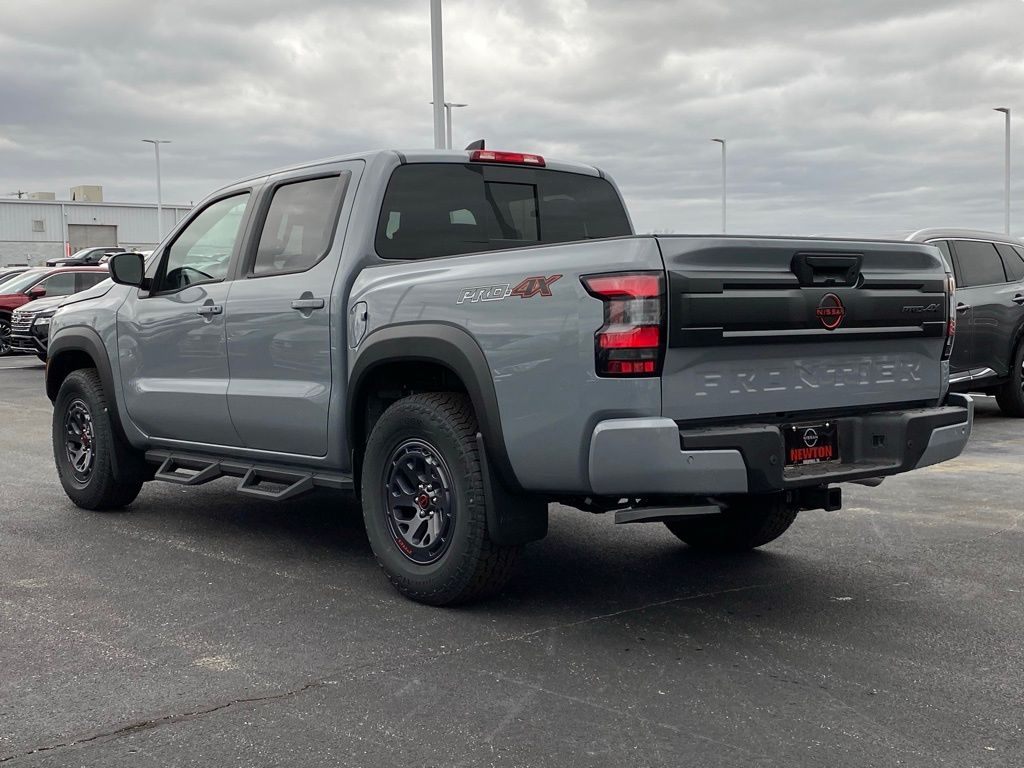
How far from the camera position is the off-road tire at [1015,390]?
12.0 metres

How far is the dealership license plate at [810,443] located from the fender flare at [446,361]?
1054 mm

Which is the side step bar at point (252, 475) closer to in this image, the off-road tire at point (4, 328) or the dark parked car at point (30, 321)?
the dark parked car at point (30, 321)

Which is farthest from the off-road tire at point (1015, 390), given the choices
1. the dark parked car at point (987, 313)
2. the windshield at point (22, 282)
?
the windshield at point (22, 282)

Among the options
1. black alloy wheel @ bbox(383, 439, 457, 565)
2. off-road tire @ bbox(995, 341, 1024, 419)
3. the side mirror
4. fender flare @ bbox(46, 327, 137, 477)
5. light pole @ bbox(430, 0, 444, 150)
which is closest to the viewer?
black alloy wheel @ bbox(383, 439, 457, 565)

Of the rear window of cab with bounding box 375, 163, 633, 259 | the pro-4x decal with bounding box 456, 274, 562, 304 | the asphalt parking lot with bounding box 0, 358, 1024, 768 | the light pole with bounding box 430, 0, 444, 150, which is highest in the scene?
the light pole with bounding box 430, 0, 444, 150

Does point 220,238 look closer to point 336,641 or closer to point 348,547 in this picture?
point 348,547

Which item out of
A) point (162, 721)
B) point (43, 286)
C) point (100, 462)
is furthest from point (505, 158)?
point (43, 286)

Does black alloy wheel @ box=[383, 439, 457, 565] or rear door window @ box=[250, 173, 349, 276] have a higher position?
rear door window @ box=[250, 173, 349, 276]

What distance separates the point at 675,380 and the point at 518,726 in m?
1.35

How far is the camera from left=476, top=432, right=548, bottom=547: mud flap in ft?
15.4

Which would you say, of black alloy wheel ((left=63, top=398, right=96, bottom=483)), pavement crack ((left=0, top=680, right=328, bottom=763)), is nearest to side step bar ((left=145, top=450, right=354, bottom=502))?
black alloy wheel ((left=63, top=398, right=96, bottom=483))

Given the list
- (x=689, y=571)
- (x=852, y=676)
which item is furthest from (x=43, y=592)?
(x=852, y=676)

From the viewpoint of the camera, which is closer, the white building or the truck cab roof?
the truck cab roof

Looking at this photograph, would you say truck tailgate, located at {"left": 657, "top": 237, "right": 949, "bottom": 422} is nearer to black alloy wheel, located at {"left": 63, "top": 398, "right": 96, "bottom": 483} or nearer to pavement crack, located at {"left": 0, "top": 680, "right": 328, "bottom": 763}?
pavement crack, located at {"left": 0, "top": 680, "right": 328, "bottom": 763}
